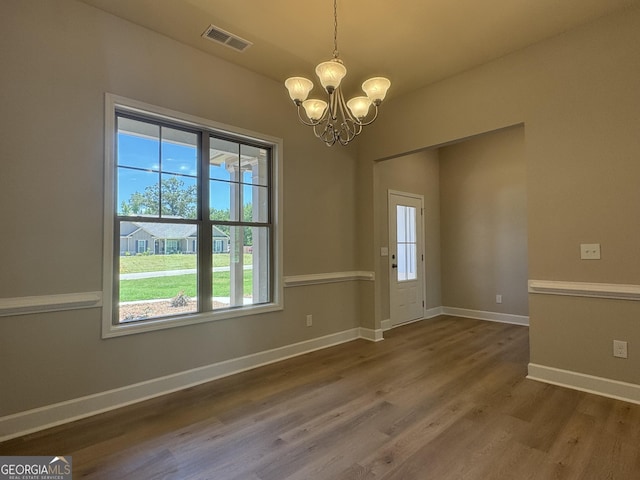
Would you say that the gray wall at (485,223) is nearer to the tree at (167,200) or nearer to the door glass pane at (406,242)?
the door glass pane at (406,242)

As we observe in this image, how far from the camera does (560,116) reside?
9.66ft

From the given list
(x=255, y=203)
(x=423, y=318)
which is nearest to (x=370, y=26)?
(x=255, y=203)

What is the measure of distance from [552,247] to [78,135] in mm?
4077

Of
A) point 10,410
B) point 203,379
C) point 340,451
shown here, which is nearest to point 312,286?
point 203,379

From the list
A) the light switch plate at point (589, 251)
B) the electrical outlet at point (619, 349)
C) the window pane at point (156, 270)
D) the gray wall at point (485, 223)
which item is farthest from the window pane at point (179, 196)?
the gray wall at point (485, 223)

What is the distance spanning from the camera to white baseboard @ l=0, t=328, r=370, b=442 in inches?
87.5

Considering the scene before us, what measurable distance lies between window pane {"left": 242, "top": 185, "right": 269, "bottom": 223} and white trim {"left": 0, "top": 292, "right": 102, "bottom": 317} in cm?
155

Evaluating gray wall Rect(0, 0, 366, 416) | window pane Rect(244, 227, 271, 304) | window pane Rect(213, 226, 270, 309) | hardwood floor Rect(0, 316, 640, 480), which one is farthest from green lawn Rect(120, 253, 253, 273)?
hardwood floor Rect(0, 316, 640, 480)

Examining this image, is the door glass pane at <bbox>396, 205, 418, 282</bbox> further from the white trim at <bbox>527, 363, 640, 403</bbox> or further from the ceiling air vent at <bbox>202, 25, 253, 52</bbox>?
the ceiling air vent at <bbox>202, 25, 253, 52</bbox>

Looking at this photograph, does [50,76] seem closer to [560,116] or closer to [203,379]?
[203,379]

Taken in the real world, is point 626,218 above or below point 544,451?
above

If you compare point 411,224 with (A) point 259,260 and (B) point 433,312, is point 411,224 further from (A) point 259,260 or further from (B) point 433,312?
(A) point 259,260

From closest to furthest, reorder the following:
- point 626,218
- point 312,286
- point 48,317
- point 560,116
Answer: point 48,317, point 626,218, point 560,116, point 312,286

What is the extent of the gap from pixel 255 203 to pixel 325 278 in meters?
1.29
